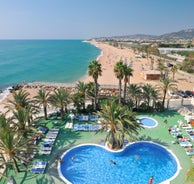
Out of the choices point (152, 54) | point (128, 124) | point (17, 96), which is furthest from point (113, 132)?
point (152, 54)

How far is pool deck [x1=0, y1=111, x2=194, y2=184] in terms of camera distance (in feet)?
50.2

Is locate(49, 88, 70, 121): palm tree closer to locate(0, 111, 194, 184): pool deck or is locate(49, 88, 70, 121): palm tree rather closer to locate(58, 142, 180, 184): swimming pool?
locate(0, 111, 194, 184): pool deck

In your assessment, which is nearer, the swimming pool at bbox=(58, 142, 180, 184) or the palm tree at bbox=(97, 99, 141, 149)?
the swimming pool at bbox=(58, 142, 180, 184)

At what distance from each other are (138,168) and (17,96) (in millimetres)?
15261

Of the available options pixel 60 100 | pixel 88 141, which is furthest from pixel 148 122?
pixel 60 100

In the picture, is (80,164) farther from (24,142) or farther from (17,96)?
(17,96)

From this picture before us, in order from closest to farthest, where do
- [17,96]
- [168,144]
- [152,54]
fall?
[168,144]
[17,96]
[152,54]

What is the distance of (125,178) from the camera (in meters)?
15.8

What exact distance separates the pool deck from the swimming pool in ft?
1.99

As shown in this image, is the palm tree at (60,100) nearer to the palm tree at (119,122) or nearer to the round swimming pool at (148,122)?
the palm tree at (119,122)

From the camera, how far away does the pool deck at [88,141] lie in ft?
50.2

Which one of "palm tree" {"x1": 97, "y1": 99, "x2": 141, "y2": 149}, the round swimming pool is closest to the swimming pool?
"palm tree" {"x1": 97, "y1": 99, "x2": 141, "y2": 149}

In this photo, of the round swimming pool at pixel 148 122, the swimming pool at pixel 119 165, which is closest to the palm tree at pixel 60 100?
the swimming pool at pixel 119 165

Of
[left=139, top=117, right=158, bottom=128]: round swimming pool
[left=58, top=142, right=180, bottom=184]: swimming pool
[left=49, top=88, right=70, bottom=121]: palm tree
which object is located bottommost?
[left=58, top=142, right=180, bottom=184]: swimming pool
